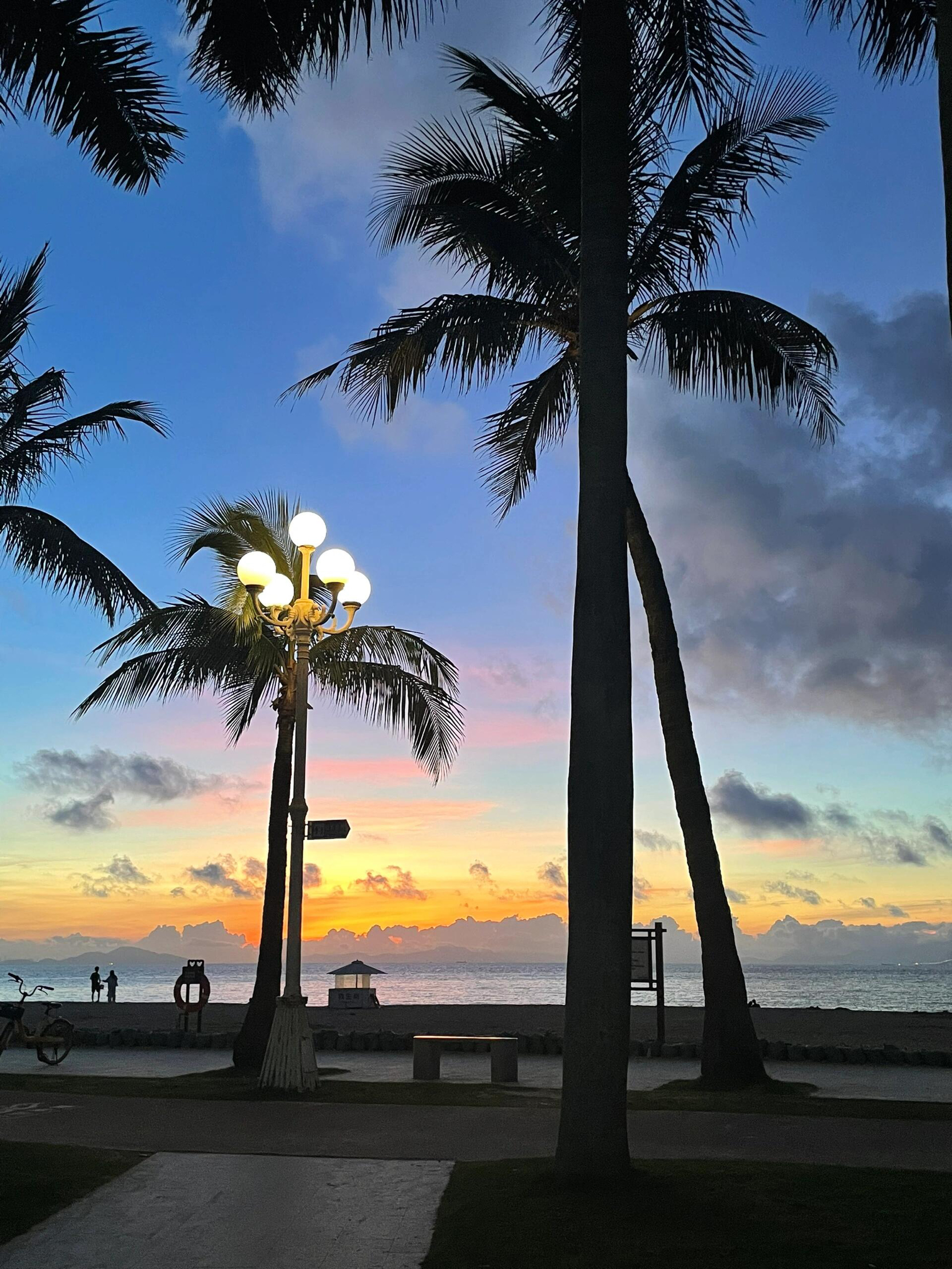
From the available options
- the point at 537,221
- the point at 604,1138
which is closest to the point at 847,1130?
the point at 604,1138

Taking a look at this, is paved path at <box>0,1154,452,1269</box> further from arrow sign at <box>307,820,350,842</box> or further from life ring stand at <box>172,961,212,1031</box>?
life ring stand at <box>172,961,212,1031</box>

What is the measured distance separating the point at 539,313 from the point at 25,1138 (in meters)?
9.81

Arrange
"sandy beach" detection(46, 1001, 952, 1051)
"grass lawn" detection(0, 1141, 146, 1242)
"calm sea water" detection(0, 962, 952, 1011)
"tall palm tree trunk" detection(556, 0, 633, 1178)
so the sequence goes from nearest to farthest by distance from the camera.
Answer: "grass lawn" detection(0, 1141, 146, 1242), "tall palm tree trunk" detection(556, 0, 633, 1178), "sandy beach" detection(46, 1001, 952, 1051), "calm sea water" detection(0, 962, 952, 1011)

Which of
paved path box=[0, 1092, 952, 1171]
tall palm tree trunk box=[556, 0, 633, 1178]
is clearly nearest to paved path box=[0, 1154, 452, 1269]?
paved path box=[0, 1092, 952, 1171]

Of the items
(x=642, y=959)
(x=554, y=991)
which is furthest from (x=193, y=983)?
(x=554, y=991)

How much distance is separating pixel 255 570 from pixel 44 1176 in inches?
260

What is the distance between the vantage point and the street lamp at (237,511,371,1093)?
38.4 feet

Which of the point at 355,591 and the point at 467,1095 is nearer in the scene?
the point at 467,1095

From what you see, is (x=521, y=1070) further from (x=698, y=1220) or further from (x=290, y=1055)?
(x=698, y=1220)

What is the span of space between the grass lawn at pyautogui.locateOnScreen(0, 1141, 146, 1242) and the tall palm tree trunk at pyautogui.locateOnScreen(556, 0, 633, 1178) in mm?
2773

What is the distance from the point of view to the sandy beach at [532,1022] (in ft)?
71.2

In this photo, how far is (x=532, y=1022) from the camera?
83.6 feet

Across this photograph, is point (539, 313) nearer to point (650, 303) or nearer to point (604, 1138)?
point (650, 303)

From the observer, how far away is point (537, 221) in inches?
549
